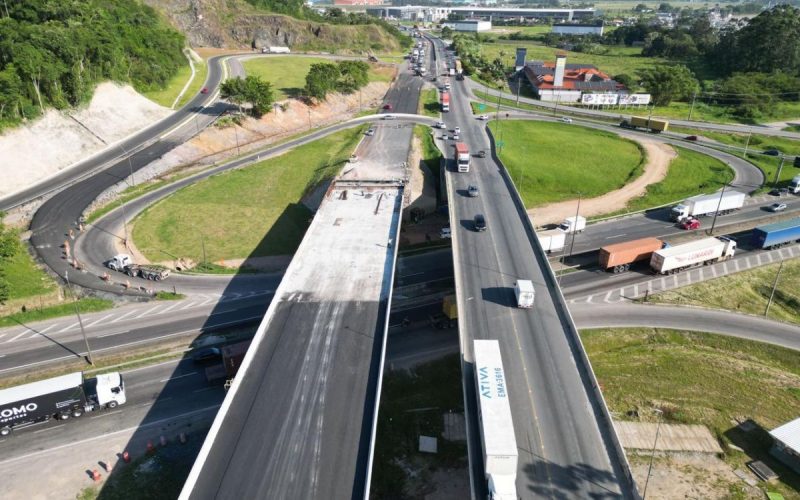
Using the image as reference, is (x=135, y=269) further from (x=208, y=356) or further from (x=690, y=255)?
(x=690, y=255)

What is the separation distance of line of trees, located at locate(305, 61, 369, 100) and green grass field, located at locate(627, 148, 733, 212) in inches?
3426

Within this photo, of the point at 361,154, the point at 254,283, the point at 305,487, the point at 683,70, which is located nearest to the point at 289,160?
the point at 361,154

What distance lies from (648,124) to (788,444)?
11130cm

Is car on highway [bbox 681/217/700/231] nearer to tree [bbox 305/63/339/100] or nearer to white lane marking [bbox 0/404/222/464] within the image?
white lane marking [bbox 0/404/222/464]

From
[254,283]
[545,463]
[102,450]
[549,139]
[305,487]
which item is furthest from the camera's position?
[549,139]

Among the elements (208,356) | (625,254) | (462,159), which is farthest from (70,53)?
(625,254)

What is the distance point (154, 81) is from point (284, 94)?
34744 mm

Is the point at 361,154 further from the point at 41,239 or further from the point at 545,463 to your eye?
the point at 545,463

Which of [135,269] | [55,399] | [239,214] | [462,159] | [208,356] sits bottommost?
[208,356]

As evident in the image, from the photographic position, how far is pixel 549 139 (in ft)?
400

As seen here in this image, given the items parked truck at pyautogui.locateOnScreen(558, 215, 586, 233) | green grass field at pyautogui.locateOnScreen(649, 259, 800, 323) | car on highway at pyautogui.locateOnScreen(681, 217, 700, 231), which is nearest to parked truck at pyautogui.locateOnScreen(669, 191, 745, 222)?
car on highway at pyautogui.locateOnScreen(681, 217, 700, 231)

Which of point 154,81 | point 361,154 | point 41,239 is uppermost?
point 154,81

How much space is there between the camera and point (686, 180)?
103m

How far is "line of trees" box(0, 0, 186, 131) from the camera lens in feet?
292
